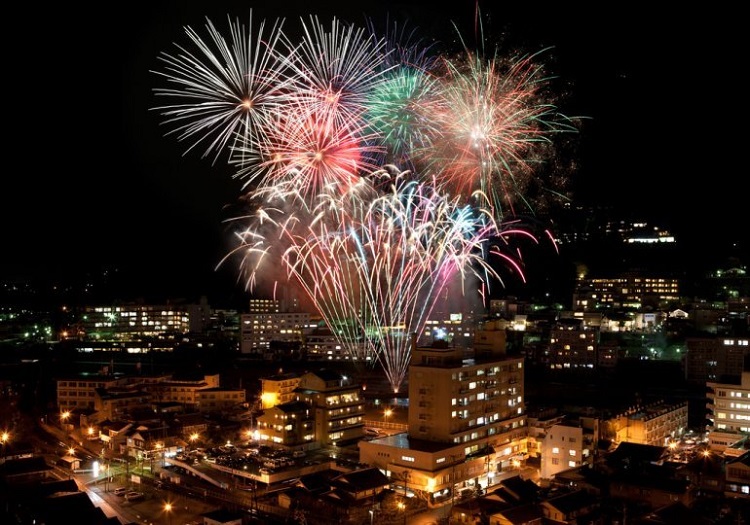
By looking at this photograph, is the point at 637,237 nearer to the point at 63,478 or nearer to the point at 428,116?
Answer: the point at 428,116

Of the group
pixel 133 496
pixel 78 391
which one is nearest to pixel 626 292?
pixel 78 391

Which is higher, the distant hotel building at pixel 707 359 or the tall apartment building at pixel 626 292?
the tall apartment building at pixel 626 292

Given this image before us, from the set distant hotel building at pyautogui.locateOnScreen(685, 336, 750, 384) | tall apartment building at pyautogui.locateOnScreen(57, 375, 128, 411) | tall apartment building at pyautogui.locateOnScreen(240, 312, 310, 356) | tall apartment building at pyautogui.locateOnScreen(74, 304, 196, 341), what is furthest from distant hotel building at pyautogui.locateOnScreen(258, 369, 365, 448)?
tall apartment building at pyautogui.locateOnScreen(74, 304, 196, 341)

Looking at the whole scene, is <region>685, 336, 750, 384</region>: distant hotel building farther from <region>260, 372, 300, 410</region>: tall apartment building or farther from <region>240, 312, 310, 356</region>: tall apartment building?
<region>240, 312, 310, 356</region>: tall apartment building

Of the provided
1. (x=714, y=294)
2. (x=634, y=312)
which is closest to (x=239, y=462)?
(x=634, y=312)

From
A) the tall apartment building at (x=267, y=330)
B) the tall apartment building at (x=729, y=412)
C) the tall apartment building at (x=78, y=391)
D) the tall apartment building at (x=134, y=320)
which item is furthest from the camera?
the tall apartment building at (x=134, y=320)

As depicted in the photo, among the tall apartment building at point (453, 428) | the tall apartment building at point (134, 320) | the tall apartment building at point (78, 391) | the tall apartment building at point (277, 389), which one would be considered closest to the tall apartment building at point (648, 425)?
the tall apartment building at point (453, 428)

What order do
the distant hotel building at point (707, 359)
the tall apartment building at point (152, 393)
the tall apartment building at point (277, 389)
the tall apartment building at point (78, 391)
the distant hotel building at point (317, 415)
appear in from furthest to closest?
the distant hotel building at point (707, 359), the tall apartment building at point (78, 391), the tall apartment building at point (152, 393), the tall apartment building at point (277, 389), the distant hotel building at point (317, 415)

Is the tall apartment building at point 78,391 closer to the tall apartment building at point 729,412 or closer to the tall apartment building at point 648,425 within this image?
the tall apartment building at point 648,425
